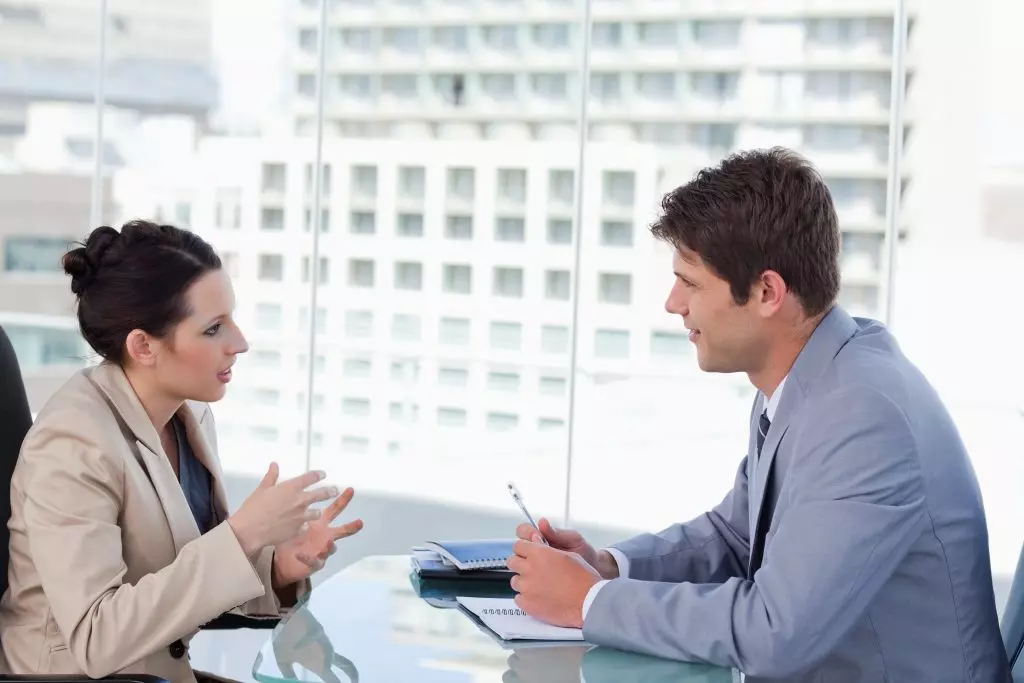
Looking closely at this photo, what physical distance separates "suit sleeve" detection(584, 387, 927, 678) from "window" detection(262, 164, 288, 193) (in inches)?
402

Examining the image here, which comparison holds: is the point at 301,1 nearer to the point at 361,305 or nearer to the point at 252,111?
the point at 252,111

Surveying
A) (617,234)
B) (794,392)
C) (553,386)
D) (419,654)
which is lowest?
(553,386)

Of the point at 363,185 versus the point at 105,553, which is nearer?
the point at 105,553

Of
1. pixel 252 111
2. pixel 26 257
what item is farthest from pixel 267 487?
pixel 26 257

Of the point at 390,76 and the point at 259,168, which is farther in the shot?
the point at 259,168

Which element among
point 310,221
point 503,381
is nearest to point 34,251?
point 310,221

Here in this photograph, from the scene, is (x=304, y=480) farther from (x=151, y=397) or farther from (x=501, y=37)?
(x=501, y=37)

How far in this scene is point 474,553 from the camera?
1.82 metres

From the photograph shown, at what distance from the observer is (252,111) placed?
1252 cm

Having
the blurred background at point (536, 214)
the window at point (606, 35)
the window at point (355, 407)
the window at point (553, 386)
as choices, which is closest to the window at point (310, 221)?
the blurred background at point (536, 214)

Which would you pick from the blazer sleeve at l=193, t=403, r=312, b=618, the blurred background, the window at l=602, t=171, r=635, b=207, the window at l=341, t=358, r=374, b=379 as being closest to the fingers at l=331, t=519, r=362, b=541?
the blazer sleeve at l=193, t=403, r=312, b=618

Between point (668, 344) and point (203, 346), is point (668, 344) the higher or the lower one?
the lower one

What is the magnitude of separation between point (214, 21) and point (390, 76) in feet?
11.4

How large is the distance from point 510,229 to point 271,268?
3107 millimetres
